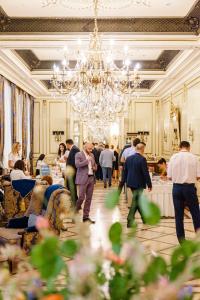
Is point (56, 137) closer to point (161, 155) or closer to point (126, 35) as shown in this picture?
point (161, 155)

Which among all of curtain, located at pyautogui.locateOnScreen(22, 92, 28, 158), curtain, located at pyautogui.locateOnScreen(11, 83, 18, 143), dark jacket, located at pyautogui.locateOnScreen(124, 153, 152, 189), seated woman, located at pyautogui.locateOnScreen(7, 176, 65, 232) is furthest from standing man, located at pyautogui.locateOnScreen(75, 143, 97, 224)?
curtain, located at pyautogui.locateOnScreen(22, 92, 28, 158)

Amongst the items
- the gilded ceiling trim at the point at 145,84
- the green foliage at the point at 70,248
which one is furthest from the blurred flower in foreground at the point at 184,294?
the gilded ceiling trim at the point at 145,84

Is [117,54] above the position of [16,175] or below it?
above

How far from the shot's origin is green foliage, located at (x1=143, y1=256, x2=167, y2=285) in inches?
33.1

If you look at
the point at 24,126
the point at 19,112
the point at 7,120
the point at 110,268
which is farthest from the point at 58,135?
the point at 110,268

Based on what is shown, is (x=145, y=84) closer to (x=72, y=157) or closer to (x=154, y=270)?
(x=72, y=157)

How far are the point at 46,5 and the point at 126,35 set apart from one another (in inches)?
62.1

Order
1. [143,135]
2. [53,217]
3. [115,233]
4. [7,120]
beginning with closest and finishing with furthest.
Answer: [115,233]
[53,217]
[7,120]
[143,135]

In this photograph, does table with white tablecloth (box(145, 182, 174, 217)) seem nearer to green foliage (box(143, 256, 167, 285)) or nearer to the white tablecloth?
the white tablecloth

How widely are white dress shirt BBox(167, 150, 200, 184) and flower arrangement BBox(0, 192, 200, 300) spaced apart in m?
4.78

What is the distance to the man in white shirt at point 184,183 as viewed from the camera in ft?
18.5

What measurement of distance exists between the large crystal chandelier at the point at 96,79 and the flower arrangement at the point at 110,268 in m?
6.27

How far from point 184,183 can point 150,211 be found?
197 inches

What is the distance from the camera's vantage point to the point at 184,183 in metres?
5.64
